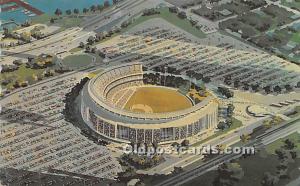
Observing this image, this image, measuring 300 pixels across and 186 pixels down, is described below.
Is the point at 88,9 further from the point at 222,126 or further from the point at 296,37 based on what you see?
the point at 222,126

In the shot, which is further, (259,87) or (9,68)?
(9,68)

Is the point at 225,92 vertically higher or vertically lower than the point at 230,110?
higher

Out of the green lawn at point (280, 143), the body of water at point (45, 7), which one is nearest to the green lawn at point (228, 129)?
the green lawn at point (280, 143)

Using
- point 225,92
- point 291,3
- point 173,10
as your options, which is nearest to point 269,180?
point 225,92

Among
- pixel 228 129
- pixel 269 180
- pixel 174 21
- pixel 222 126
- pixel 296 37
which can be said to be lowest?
pixel 269 180

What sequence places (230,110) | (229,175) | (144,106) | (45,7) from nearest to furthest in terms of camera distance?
(229,175)
(144,106)
(230,110)
(45,7)

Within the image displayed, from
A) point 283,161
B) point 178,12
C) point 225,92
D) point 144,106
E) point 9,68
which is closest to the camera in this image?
point 283,161

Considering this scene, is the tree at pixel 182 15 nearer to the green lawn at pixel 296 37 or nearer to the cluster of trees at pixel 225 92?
the green lawn at pixel 296 37
